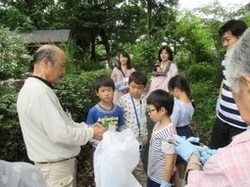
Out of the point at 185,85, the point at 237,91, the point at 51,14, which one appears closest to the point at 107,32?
the point at 51,14

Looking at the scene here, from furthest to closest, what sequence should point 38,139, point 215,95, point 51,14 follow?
1. point 51,14
2. point 215,95
3. point 38,139

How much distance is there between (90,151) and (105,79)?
7.97 feet

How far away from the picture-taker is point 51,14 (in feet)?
96.9

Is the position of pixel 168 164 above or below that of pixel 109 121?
below

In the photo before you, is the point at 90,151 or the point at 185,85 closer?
the point at 185,85

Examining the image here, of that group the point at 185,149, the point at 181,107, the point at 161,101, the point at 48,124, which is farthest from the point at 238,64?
the point at 181,107

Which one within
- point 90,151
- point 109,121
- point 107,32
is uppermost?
point 107,32

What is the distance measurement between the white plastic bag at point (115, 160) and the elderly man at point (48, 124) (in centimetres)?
17

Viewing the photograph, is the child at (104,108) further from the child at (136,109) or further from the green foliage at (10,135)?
the green foliage at (10,135)

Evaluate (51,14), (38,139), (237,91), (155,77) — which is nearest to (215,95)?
(155,77)

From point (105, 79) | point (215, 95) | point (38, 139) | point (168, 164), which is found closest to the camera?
point (38, 139)

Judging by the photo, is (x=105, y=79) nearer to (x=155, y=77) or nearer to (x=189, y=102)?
(x=189, y=102)

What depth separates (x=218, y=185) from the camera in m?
1.32

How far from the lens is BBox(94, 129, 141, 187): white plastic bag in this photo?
2.91m
